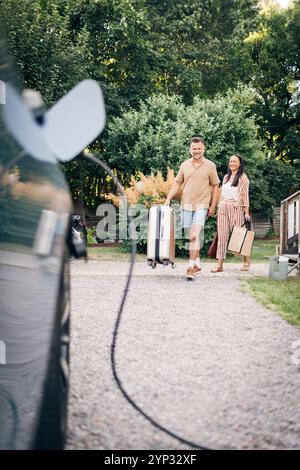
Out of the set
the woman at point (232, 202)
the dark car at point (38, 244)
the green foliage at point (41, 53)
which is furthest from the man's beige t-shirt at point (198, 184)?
the dark car at point (38, 244)

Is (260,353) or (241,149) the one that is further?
(241,149)

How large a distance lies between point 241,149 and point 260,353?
9502mm

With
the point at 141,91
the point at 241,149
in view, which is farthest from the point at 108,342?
the point at 141,91

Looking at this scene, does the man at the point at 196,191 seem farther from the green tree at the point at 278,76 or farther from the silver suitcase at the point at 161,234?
the green tree at the point at 278,76

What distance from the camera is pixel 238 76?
2034 centimetres

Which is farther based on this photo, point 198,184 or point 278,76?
point 278,76

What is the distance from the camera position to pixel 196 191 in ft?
18.9

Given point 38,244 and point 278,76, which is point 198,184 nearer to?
point 38,244

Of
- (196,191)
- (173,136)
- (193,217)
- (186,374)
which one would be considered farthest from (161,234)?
(173,136)

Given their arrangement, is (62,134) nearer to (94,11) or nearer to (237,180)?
(237,180)

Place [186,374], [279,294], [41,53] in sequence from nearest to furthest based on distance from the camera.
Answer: [186,374], [279,294], [41,53]

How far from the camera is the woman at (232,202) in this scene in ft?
21.1

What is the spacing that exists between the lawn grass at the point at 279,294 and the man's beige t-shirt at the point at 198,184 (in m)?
0.93

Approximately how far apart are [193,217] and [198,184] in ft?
1.14
